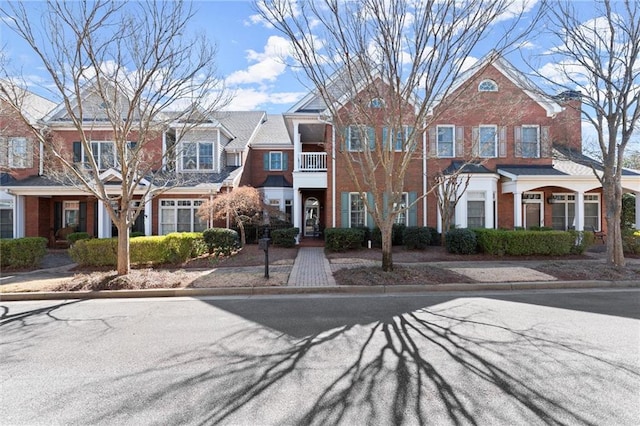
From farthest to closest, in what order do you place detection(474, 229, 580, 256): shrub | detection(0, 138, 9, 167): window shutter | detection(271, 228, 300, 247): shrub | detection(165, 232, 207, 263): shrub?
detection(271, 228, 300, 247): shrub → detection(0, 138, 9, 167): window shutter → detection(474, 229, 580, 256): shrub → detection(165, 232, 207, 263): shrub

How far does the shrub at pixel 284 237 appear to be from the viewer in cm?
1536

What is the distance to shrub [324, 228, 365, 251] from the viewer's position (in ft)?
46.1

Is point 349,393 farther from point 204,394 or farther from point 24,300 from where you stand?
point 24,300

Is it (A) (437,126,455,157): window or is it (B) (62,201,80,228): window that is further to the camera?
(B) (62,201,80,228): window

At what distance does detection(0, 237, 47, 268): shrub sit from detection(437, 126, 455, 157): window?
685 inches

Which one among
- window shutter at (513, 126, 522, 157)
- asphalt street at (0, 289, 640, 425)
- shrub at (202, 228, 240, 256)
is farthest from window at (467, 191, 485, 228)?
shrub at (202, 228, 240, 256)

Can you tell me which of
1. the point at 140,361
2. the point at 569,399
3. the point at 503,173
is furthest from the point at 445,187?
the point at 140,361

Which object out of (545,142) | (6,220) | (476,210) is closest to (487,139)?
(545,142)

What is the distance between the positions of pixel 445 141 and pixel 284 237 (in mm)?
9481

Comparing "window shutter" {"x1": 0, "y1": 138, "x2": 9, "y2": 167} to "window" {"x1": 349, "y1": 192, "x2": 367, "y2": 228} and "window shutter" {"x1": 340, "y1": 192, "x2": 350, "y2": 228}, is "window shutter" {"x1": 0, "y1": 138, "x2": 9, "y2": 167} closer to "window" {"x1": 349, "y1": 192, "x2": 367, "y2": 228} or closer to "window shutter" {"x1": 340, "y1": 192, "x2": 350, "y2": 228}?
"window shutter" {"x1": 340, "y1": 192, "x2": 350, "y2": 228}

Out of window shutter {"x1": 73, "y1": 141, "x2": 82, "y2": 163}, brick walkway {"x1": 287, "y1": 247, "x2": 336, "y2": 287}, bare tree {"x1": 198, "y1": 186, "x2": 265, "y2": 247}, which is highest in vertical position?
window shutter {"x1": 73, "y1": 141, "x2": 82, "y2": 163}

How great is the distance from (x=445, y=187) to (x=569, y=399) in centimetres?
1199

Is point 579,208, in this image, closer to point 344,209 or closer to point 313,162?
point 344,209

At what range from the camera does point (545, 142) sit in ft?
48.8
